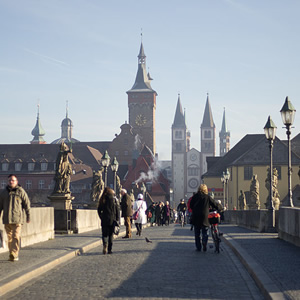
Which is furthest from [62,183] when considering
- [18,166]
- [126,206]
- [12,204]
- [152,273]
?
[18,166]

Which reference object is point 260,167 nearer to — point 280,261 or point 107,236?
point 107,236

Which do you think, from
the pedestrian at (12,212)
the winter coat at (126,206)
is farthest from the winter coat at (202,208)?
the winter coat at (126,206)

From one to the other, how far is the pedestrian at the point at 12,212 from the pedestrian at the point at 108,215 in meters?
3.47

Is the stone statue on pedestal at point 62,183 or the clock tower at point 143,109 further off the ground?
the clock tower at point 143,109

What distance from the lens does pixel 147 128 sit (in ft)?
522

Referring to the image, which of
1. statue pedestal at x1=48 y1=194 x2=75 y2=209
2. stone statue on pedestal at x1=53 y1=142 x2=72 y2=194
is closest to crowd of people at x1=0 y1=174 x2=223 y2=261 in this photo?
statue pedestal at x1=48 y1=194 x2=75 y2=209

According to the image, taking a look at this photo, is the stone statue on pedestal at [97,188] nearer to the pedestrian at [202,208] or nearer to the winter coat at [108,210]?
the winter coat at [108,210]

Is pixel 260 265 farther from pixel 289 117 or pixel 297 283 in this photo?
pixel 289 117

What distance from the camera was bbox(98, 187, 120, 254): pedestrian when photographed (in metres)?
17.0

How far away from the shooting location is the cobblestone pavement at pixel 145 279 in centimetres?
954

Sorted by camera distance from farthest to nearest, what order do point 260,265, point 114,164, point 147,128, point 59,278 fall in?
point 147,128 → point 114,164 → point 260,265 → point 59,278

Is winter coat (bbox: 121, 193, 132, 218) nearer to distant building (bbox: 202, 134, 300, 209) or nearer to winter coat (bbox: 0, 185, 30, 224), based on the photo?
winter coat (bbox: 0, 185, 30, 224)

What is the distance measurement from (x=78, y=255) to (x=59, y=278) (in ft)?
16.3

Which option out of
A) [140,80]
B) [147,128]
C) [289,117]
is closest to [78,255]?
[289,117]
